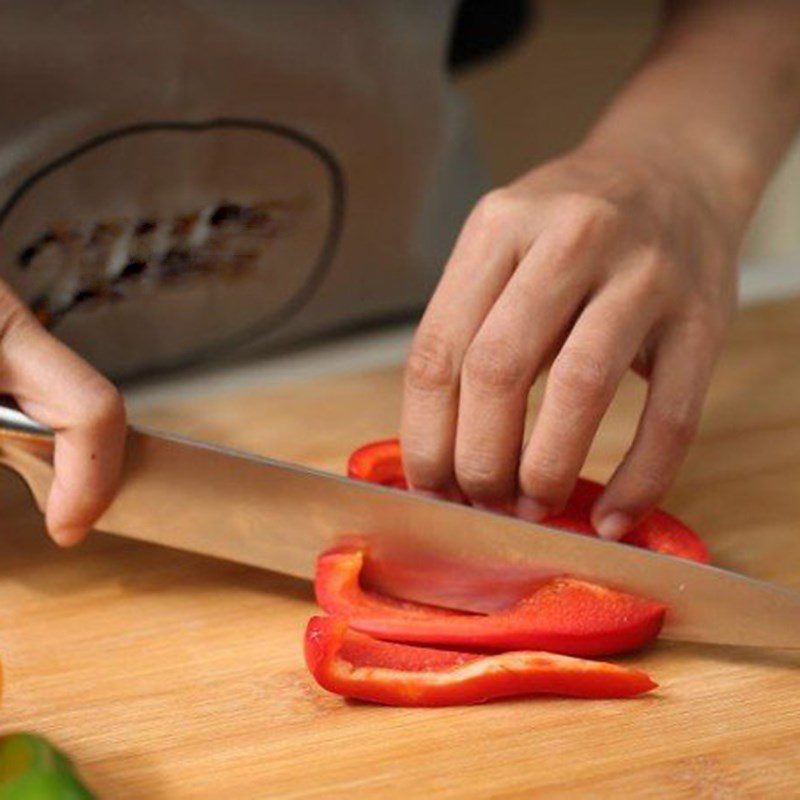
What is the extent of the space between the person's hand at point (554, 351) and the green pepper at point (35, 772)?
37 centimetres

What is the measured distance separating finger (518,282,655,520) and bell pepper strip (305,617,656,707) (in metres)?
0.14

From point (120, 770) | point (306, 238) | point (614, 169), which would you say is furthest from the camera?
point (306, 238)

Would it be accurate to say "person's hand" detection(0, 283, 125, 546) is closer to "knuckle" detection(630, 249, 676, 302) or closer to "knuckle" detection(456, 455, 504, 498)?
"knuckle" detection(456, 455, 504, 498)

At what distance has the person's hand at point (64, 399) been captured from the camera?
116 centimetres

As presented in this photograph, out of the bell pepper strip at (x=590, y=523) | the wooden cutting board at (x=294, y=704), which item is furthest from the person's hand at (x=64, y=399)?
the bell pepper strip at (x=590, y=523)

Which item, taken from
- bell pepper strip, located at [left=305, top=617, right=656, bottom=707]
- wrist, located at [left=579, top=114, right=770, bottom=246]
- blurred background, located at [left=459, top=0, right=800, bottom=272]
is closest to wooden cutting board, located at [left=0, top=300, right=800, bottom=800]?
bell pepper strip, located at [left=305, top=617, right=656, bottom=707]

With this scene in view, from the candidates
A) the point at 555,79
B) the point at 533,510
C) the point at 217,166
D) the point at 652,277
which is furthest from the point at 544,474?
the point at 555,79

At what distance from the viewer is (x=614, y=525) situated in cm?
122

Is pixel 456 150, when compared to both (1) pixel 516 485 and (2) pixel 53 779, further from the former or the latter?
(2) pixel 53 779

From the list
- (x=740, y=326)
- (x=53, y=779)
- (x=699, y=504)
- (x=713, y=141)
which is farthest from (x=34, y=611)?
(x=740, y=326)

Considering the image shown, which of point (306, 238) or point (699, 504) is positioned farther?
point (306, 238)

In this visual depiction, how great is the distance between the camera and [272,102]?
5.19 ft

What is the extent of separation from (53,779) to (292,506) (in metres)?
0.32

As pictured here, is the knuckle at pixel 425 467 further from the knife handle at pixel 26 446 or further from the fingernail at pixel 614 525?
the knife handle at pixel 26 446
